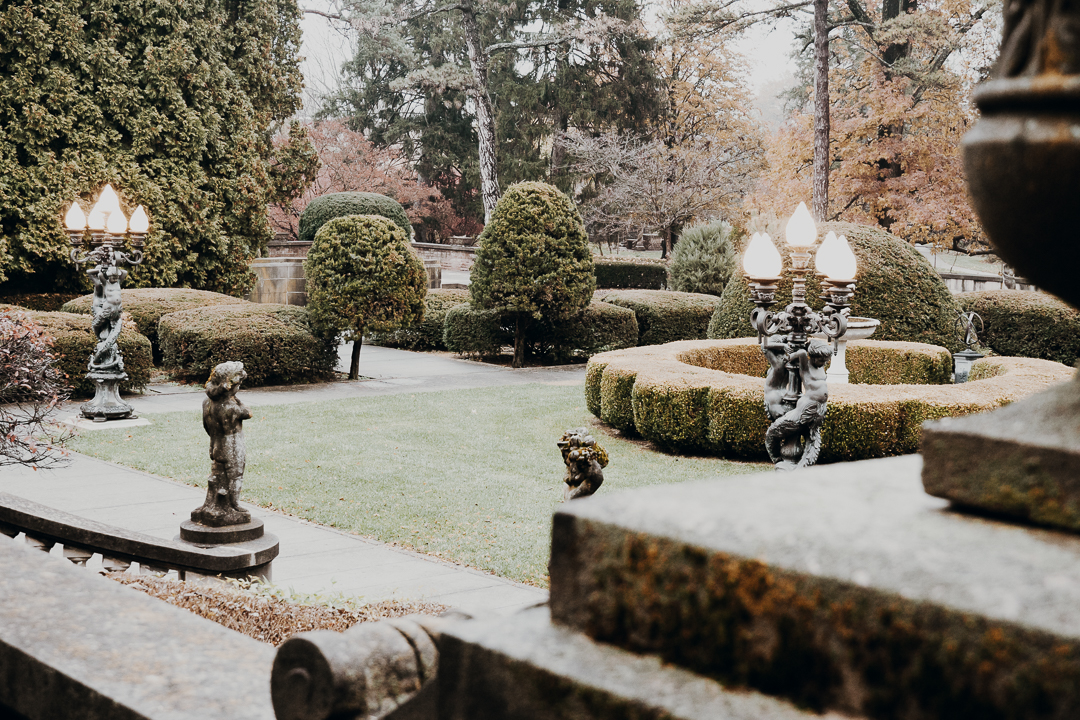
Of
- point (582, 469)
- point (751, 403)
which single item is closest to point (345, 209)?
point (751, 403)

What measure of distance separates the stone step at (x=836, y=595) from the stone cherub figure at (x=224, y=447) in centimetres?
459

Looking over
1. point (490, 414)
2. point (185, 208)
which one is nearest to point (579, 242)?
point (490, 414)

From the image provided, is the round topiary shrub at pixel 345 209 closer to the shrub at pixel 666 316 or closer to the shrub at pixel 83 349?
the shrub at pixel 666 316

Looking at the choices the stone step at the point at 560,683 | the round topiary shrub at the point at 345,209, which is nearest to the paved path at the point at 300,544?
the stone step at the point at 560,683

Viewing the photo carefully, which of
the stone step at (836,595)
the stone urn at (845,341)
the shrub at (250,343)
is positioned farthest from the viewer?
the shrub at (250,343)

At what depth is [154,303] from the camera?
1577cm

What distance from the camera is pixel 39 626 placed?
210 centimetres

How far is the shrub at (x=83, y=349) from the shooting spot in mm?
12625

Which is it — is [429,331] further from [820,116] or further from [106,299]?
[820,116]

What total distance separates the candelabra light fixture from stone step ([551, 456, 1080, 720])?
4073 millimetres

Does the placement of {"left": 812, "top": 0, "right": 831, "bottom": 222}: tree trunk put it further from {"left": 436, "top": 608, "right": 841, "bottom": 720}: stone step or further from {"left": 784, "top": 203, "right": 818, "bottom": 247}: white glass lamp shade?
{"left": 436, "top": 608, "right": 841, "bottom": 720}: stone step

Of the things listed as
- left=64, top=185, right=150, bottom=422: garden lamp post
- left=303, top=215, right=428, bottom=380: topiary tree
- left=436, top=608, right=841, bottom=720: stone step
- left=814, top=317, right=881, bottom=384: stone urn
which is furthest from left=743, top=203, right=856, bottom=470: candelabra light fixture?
left=303, top=215, right=428, bottom=380: topiary tree

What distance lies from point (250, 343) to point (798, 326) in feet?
35.0

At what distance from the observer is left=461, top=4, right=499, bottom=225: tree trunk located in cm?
3122
